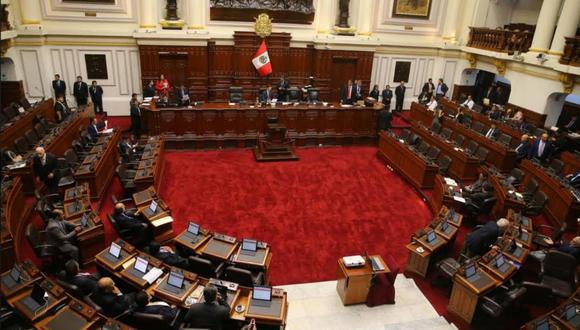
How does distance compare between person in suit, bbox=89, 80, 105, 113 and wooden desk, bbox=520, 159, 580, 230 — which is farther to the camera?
person in suit, bbox=89, 80, 105, 113

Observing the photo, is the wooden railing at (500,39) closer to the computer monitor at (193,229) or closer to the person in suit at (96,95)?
the computer monitor at (193,229)

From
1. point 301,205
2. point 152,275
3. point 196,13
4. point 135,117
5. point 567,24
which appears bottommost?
point 301,205

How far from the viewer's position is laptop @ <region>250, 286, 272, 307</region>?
225 inches

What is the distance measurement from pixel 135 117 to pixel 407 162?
8325 mm

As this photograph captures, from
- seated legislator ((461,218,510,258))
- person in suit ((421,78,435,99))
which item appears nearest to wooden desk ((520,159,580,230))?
seated legislator ((461,218,510,258))

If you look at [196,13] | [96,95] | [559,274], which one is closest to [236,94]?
[196,13]

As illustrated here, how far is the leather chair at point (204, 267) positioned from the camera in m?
6.47

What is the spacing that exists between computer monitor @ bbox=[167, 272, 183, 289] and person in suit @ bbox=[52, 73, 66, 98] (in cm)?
1125

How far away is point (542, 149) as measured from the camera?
36.6 feet

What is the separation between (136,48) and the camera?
15.6 m

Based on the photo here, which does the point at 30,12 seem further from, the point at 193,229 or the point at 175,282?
the point at 175,282

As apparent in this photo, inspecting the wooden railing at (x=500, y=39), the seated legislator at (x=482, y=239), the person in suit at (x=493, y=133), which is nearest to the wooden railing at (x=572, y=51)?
→ the wooden railing at (x=500, y=39)

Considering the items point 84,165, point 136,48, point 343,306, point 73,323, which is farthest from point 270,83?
point 73,323

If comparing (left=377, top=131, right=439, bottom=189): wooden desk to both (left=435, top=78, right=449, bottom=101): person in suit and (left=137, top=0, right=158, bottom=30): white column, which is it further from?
(left=137, top=0, right=158, bottom=30): white column
